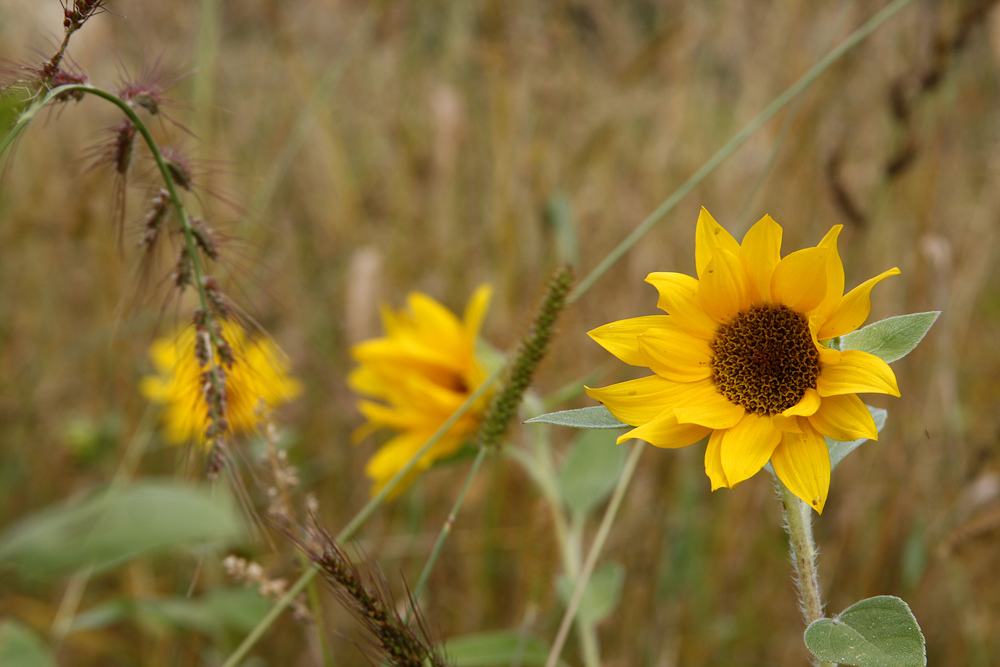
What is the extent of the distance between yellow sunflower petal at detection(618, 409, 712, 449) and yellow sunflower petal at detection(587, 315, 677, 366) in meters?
0.08

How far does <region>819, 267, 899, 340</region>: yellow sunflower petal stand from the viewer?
0.62 m

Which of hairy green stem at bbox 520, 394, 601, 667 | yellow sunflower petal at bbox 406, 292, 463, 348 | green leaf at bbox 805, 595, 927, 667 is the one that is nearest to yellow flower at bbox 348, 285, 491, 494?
yellow sunflower petal at bbox 406, 292, 463, 348

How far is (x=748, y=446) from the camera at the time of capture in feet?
2.13

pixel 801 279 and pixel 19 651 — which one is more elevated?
pixel 801 279

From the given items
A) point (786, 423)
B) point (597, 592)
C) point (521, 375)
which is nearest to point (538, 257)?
point (597, 592)

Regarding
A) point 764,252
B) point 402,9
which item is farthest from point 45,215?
point 764,252

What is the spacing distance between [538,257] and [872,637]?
1.55 meters

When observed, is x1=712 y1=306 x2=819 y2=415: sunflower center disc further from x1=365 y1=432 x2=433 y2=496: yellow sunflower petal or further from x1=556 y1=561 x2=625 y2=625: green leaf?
x1=365 y1=432 x2=433 y2=496: yellow sunflower petal

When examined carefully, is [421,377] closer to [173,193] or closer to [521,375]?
[521,375]

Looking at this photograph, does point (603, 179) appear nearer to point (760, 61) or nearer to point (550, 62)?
point (550, 62)

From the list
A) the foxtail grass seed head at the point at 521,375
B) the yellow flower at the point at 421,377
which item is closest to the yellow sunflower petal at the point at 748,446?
the foxtail grass seed head at the point at 521,375

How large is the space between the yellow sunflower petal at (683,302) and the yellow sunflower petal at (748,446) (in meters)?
0.11

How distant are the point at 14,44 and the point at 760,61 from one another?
250 cm

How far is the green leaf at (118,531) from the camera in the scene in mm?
1123
